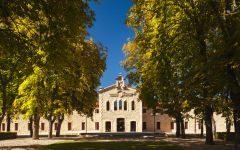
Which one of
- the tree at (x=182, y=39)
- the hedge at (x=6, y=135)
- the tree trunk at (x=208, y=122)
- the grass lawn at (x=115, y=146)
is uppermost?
the tree at (x=182, y=39)

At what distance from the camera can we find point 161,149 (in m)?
23.4

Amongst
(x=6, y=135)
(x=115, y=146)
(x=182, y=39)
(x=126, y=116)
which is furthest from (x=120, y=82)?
(x=182, y=39)

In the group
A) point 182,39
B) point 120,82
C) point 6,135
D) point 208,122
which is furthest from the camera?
point 120,82

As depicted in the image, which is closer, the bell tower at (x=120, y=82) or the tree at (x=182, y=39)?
the tree at (x=182, y=39)

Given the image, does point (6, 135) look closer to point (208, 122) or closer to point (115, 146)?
point (115, 146)

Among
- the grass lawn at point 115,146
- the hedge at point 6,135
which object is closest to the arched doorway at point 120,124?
the hedge at point 6,135

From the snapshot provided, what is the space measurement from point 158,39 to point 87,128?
52468 mm

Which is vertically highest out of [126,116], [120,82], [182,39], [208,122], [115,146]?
[120,82]

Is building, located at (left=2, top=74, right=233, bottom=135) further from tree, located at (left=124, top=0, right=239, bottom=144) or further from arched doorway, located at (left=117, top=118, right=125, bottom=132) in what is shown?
tree, located at (left=124, top=0, right=239, bottom=144)

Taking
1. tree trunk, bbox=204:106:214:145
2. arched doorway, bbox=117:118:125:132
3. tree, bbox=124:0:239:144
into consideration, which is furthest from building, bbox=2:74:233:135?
tree, bbox=124:0:239:144

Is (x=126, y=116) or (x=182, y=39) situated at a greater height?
(x=182, y=39)

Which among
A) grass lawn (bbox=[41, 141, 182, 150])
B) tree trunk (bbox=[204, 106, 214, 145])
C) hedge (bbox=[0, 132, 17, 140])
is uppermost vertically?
tree trunk (bbox=[204, 106, 214, 145])

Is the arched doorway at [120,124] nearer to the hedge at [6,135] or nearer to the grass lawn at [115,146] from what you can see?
the hedge at [6,135]

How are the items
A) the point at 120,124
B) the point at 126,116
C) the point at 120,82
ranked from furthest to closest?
the point at 120,82
the point at 120,124
the point at 126,116
